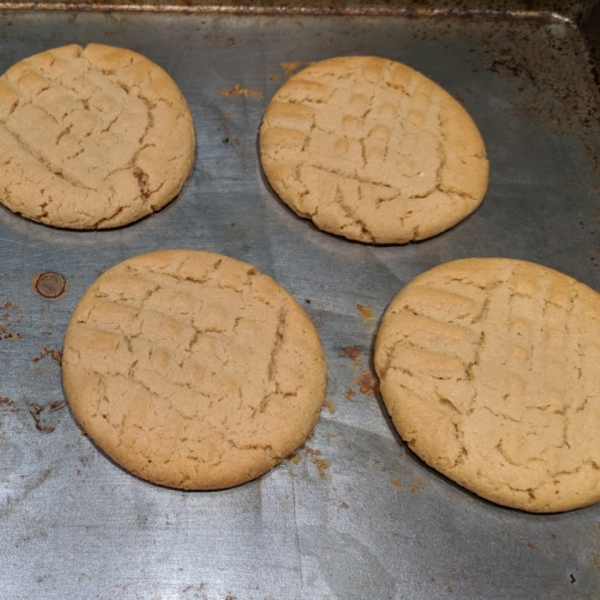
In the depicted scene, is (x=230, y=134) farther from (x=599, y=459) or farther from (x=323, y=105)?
(x=599, y=459)

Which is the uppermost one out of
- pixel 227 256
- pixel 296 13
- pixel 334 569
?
pixel 296 13

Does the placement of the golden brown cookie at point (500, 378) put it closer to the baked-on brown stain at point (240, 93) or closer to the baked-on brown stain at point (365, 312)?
the baked-on brown stain at point (365, 312)

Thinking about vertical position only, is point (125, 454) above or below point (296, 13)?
below

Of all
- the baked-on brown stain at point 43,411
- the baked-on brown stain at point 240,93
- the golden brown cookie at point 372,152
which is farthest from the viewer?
the baked-on brown stain at point 240,93

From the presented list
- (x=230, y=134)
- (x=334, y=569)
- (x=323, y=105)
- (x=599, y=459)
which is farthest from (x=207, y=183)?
(x=599, y=459)

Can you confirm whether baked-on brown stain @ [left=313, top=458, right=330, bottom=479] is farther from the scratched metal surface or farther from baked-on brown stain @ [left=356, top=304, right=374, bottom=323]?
baked-on brown stain @ [left=356, top=304, right=374, bottom=323]

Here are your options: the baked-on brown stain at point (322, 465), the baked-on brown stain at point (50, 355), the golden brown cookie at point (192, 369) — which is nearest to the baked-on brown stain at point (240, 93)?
the golden brown cookie at point (192, 369)
